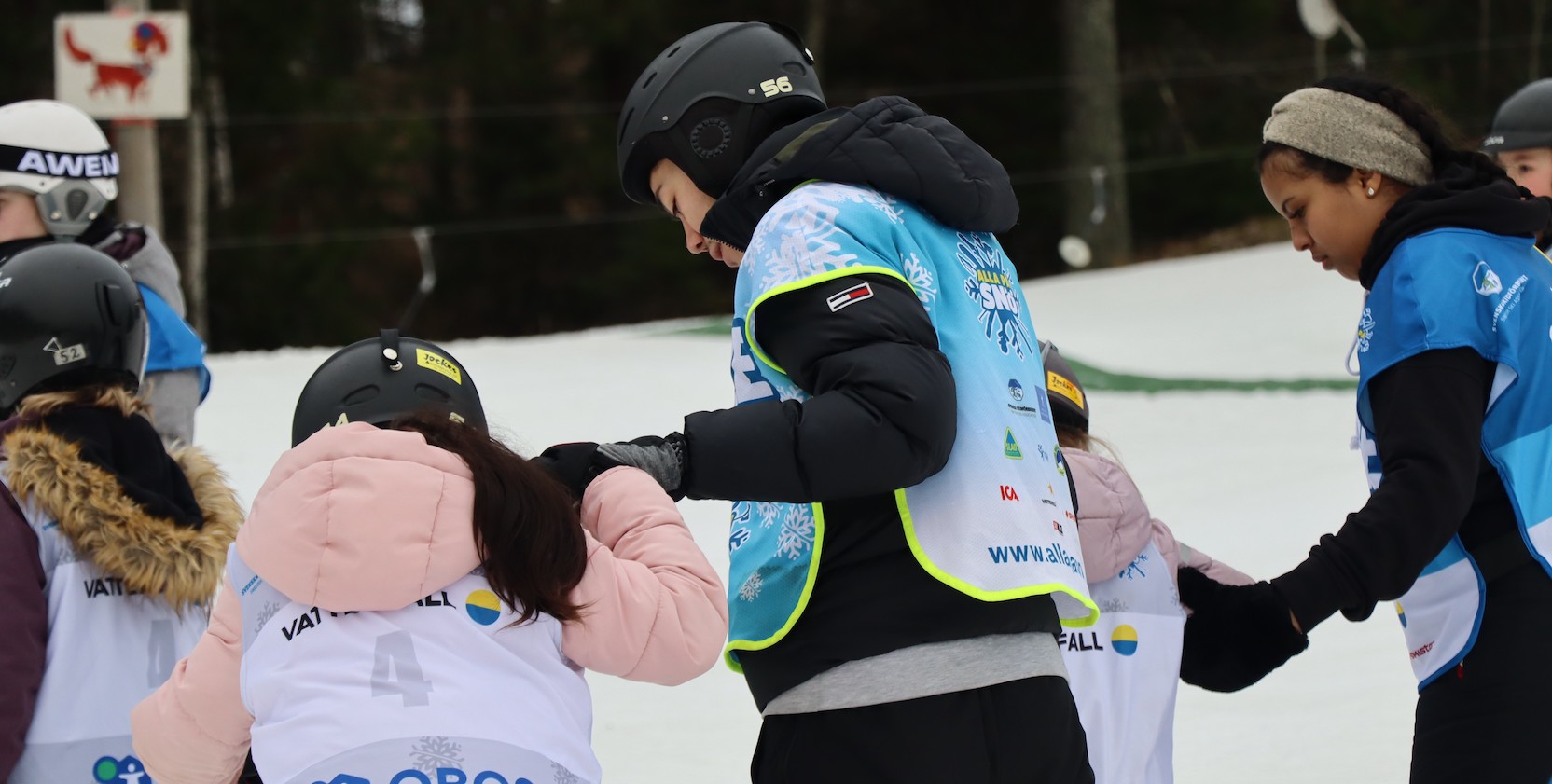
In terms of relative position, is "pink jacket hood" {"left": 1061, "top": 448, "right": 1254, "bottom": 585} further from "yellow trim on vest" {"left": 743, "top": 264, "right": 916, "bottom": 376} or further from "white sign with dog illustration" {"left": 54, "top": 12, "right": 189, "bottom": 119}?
"white sign with dog illustration" {"left": 54, "top": 12, "right": 189, "bottom": 119}

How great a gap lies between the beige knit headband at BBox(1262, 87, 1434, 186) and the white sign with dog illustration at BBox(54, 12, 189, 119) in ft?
32.1

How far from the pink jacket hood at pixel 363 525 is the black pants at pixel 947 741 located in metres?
0.49

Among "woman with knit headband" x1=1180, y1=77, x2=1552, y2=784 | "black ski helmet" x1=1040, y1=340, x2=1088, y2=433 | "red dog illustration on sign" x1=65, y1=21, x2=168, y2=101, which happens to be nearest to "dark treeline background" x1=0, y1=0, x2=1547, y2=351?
"red dog illustration on sign" x1=65, y1=21, x2=168, y2=101

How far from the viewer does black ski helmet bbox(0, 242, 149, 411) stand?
301 cm

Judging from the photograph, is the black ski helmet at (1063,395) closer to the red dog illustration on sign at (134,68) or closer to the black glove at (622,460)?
the black glove at (622,460)

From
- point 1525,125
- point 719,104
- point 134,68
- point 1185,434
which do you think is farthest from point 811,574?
point 134,68

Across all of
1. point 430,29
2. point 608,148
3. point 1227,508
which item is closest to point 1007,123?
point 608,148

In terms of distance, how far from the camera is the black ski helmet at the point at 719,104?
7.78 ft

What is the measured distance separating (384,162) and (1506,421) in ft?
62.0

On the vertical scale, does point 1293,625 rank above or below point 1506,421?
below

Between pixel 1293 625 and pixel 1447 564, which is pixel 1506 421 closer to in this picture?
pixel 1447 564

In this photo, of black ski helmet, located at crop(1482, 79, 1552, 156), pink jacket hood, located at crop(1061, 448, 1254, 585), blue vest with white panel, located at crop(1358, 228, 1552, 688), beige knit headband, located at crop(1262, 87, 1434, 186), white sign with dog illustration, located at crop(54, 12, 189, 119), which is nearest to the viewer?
blue vest with white panel, located at crop(1358, 228, 1552, 688)

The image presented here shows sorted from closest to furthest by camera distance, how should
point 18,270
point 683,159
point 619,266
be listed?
point 683,159 < point 18,270 < point 619,266

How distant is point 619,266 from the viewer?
20781mm
